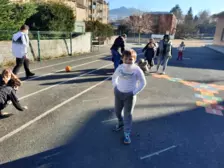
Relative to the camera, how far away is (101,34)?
2005 cm

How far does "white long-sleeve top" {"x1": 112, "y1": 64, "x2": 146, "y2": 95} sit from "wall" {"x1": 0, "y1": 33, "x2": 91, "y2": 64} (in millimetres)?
7269

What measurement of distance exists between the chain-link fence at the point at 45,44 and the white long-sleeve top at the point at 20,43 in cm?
283

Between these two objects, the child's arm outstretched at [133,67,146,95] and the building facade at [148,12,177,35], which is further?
the building facade at [148,12,177,35]

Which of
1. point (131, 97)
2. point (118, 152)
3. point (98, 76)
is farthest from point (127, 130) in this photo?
point (98, 76)

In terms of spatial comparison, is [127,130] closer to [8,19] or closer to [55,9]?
[8,19]

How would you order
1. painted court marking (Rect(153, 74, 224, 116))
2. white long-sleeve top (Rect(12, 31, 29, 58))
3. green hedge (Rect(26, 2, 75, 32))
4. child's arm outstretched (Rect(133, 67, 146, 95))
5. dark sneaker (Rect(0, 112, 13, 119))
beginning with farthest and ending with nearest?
1. green hedge (Rect(26, 2, 75, 32))
2. white long-sleeve top (Rect(12, 31, 29, 58))
3. painted court marking (Rect(153, 74, 224, 116))
4. dark sneaker (Rect(0, 112, 13, 119))
5. child's arm outstretched (Rect(133, 67, 146, 95))

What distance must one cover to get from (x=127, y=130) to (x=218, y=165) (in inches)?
56.8

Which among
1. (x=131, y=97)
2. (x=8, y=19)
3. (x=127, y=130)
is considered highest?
(x=8, y=19)

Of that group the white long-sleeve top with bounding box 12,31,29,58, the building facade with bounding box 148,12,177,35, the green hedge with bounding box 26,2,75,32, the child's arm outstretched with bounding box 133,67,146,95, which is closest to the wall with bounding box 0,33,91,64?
the green hedge with bounding box 26,2,75,32

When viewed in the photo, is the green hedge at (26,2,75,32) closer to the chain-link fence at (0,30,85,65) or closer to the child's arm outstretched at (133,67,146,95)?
the chain-link fence at (0,30,85,65)

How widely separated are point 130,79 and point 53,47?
920 centimetres

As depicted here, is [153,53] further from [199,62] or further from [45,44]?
[199,62]

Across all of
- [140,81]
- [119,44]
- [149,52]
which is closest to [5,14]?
[119,44]

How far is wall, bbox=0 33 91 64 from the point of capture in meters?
8.02
